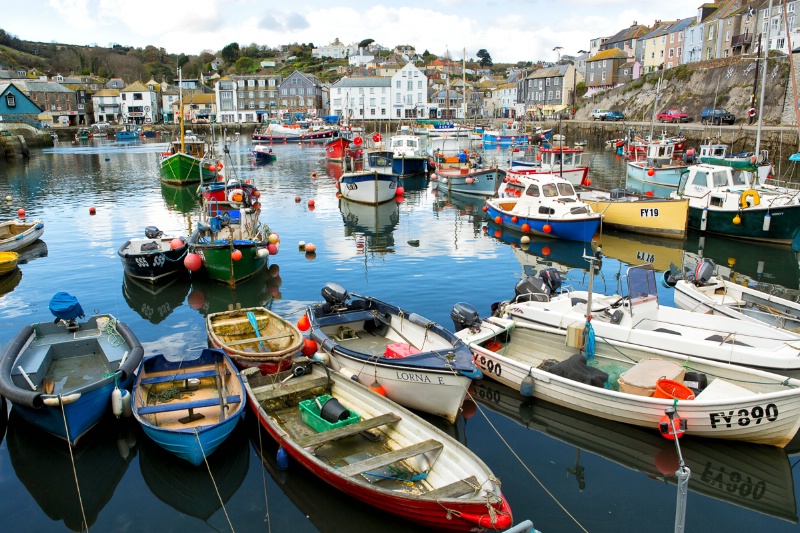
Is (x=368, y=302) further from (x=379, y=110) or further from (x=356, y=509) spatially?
(x=379, y=110)

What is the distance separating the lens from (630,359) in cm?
1187

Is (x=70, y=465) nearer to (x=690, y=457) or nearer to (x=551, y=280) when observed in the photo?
(x=690, y=457)

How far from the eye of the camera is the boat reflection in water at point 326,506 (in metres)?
8.34

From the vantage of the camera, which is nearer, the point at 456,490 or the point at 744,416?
the point at 456,490

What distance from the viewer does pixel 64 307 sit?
12508 millimetres

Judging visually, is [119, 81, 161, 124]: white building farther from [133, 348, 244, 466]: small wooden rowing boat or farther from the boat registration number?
the boat registration number

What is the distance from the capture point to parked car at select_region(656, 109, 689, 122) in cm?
6706

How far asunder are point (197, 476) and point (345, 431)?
2.52 m

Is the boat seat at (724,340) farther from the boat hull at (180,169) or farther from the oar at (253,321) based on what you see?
the boat hull at (180,169)

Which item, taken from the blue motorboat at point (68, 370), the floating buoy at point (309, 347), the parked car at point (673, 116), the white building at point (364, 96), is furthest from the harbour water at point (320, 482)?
the white building at point (364, 96)

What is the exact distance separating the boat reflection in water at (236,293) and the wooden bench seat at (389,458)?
34.3 ft

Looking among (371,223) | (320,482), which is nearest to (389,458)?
(320,482)

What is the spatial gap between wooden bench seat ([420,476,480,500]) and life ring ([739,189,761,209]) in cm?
2106

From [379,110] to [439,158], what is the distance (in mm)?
70350
